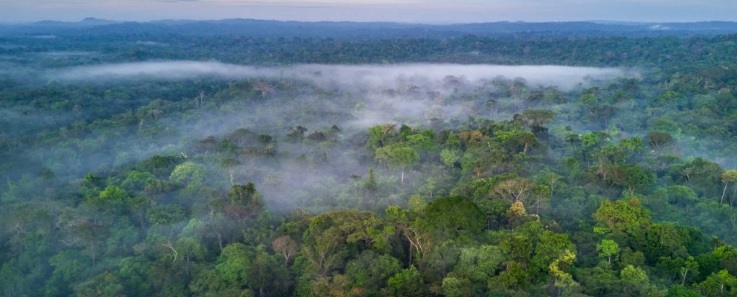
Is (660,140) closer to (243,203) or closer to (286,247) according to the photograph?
(286,247)

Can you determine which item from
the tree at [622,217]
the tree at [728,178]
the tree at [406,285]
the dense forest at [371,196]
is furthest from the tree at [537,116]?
the tree at [406,285]

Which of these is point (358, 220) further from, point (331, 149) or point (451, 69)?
point (451, 69)

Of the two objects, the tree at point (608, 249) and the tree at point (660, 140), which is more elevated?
the tree at point (660, 140)

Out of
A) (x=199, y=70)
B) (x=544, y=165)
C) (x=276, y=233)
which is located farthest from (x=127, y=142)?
(x=199, y=70)

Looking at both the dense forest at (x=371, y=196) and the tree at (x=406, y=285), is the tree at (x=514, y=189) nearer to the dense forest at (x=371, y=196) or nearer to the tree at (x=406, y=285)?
the dense forest at (x=371, y=196)

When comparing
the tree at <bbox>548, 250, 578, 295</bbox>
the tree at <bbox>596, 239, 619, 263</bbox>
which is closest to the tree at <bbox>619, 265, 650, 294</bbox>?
the tree at <bbox>596, 239, 619, 263</bbox>

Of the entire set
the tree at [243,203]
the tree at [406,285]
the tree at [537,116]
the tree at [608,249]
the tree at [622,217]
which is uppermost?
the tree at [537,116]

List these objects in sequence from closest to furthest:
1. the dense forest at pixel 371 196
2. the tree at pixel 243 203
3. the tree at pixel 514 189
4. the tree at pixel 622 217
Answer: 1. the dense forest at pixel 371 196
2. the tree at pixel 622 217
3. the tree at pixel 514 189
4. the tree at pixel 243 203

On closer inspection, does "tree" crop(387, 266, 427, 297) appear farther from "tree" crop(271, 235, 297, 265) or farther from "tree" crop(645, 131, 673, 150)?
"tree" crop(645, 131, 673, 150)
